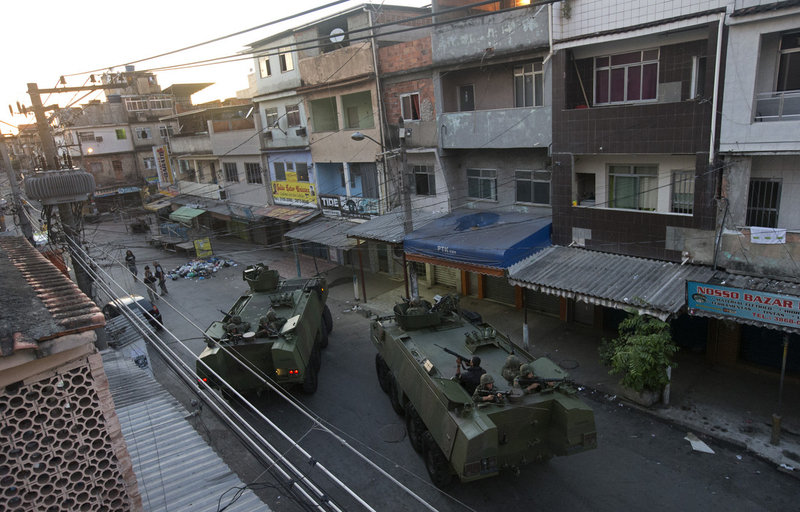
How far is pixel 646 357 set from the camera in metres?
9.84

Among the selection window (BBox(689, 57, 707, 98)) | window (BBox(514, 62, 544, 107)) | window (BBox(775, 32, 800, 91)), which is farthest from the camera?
window (BBox(514, 62, 544, 107))

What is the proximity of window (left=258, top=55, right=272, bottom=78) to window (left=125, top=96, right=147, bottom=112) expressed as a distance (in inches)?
996

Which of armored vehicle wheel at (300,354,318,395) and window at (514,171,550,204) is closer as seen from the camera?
armored vehicle wheel at (300,354,318,395)

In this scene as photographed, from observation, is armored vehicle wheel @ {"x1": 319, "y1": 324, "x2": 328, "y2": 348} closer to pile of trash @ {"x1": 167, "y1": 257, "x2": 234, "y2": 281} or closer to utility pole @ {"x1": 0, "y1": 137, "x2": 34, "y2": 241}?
utility pole @ {"x1": 0, "y1": 137, "x2": 34, "y2": 241}

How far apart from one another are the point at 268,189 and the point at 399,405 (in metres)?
17.2

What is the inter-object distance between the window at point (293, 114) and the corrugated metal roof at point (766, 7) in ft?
54.5

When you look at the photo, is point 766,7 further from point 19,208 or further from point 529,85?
point 19,208

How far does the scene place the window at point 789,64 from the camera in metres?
9.70

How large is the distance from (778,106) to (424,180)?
1049cm

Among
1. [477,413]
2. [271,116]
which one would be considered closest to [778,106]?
[477,413]

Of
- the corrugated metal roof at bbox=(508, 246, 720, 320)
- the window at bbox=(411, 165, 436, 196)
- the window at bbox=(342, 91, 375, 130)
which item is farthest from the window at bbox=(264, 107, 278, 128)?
the corrugated metal roof at bbox=(508, 246, 720, 320)

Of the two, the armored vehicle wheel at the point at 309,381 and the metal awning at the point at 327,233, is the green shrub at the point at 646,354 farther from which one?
the metal awning at the point at 327,233

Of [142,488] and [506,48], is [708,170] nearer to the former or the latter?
[506,48]

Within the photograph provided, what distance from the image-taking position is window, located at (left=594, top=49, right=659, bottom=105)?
39.8 feet
